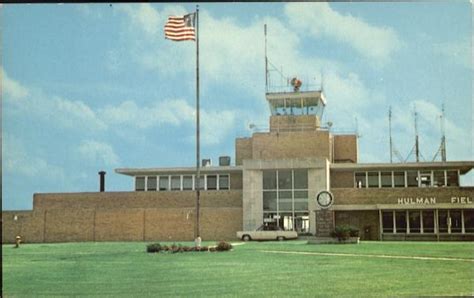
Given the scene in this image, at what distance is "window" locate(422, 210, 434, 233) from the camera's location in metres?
43.0

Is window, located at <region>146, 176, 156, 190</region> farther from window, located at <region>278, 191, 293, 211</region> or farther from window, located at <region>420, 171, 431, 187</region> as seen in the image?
window, located at <region>420, 171, 431, 187</region>

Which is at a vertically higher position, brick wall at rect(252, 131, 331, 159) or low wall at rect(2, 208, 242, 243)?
brick wall at rect(252, 131, 331, 159)

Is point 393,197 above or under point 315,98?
under

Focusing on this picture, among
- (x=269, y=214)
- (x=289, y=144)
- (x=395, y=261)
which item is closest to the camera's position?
(x=395, y=261)

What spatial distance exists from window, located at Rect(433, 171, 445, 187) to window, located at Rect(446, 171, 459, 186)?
380mm

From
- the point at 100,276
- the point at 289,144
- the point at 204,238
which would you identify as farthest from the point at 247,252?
the point at 289,144

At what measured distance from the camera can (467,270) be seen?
1948 centimetres

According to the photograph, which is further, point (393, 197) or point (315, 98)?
point (315, 98)

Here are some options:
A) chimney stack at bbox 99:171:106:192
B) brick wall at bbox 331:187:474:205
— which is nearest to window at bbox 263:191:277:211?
brick wall at bbox 331:187:474:205

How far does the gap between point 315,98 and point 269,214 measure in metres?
9.81

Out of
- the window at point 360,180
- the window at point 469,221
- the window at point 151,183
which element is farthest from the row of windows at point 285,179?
the window at point 469,221

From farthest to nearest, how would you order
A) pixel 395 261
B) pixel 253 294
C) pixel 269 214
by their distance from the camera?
1. pixel 269 214
2. pixel 395 261
3. pixel 253 294

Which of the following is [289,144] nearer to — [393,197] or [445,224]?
[393,197]

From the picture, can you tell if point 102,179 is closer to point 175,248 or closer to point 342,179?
point 342,179
